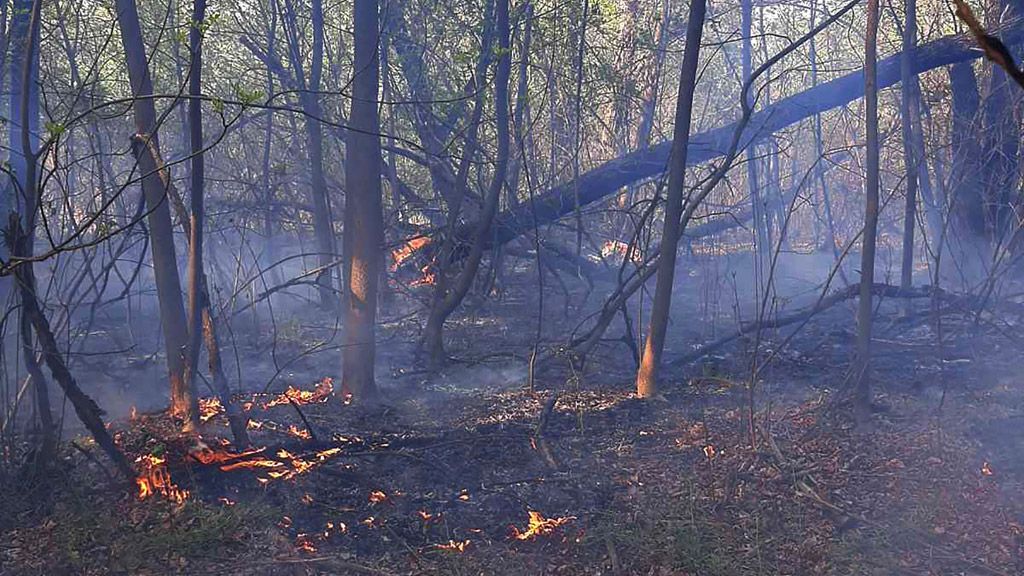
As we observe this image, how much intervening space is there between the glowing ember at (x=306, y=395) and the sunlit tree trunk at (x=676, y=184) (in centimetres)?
286

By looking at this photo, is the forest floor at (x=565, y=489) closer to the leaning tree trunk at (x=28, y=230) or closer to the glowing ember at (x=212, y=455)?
the glowing ember at (x=212, y=455)

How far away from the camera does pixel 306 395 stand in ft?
26.2

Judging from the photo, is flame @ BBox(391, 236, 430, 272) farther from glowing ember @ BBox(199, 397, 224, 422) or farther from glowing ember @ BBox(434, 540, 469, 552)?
glowing ember @ BBox(434, 540, 469, 552)

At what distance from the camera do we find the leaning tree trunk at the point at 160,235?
6.41 m

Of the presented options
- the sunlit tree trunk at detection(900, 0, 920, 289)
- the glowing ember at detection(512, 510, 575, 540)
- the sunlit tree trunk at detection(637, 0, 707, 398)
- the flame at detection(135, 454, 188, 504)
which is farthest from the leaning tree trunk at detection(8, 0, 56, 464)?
the sunlit tree trunk at detection(900, 0, 920, 289)

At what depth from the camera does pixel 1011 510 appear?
539 centimetres

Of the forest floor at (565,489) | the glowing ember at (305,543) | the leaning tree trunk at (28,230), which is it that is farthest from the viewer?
the glowing ember at (305,543)

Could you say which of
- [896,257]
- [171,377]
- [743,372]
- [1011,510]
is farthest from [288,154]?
[896,257]

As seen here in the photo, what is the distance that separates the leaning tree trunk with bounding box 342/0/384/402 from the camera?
7.70 meters

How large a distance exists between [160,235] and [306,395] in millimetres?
2035

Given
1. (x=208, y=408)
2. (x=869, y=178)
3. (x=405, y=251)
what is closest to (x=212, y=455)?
(x=208, y=408)

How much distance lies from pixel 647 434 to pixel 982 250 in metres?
6.69

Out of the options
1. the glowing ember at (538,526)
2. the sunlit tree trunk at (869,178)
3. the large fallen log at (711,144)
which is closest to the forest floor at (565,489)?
the glowing ember at (538,526)

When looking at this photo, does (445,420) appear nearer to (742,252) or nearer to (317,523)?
(317,523)
